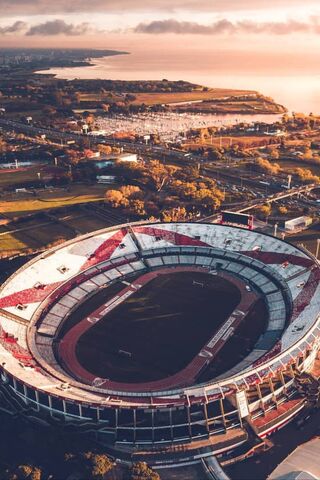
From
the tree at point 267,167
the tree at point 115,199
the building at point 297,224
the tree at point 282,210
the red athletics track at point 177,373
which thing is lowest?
the red athletics track at point 177,373

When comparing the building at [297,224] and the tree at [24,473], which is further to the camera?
the building at [297,224]

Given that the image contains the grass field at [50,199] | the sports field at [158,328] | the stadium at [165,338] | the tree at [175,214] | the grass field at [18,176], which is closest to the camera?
the stadium at [165,338]

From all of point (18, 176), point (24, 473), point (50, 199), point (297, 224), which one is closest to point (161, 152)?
point (18, 176)

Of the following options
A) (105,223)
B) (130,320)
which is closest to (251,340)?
(130,320)

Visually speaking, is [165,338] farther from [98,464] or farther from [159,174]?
[159,174]

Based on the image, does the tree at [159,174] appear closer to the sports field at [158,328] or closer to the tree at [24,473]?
the sports field at [158,328]

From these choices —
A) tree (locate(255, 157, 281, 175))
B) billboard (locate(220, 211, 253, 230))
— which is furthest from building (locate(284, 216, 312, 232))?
tree (locate(255, 157, 281, 175))

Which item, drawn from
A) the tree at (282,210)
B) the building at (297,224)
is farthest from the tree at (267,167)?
the building at (297,224)
